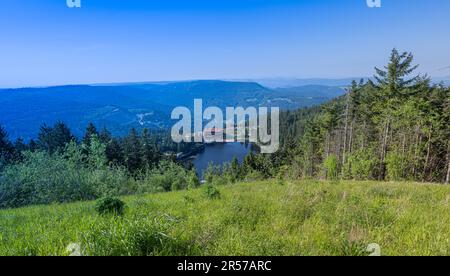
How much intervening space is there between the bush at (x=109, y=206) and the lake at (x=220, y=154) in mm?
114952

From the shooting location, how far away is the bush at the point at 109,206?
5.51 m

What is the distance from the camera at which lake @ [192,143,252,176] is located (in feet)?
425

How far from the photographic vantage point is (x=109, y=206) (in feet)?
18.5

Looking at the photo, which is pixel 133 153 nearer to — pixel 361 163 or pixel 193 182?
pixel 193 182

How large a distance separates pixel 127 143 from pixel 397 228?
197 feet

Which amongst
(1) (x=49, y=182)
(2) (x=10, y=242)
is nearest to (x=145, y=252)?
(2) (x=10, y=242)

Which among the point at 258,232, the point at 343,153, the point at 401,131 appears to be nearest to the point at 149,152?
the point at 343,153

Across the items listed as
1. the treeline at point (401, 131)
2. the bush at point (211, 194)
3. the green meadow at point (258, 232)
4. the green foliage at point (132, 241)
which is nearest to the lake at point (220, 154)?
the treeline at point (401, 131)

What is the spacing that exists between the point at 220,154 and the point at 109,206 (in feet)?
477

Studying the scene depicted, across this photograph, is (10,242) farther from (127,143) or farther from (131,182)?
(127,143)

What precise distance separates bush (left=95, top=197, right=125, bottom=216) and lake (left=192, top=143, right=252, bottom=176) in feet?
377

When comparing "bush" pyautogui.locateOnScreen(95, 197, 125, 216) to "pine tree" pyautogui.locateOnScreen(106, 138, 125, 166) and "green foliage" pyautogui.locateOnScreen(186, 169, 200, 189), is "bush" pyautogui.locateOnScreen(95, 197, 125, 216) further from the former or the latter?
"pine tree" pyautogui.locateOnScreen(106, 138, 125, 166)

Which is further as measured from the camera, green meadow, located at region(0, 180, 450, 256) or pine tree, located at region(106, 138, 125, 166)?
pine tree, located at region(106, 138, 125, 166)

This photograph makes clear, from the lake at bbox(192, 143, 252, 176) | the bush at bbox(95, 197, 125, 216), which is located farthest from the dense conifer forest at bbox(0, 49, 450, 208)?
the lake at bbox(192, 143, 252, 176)
